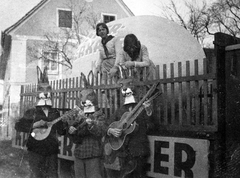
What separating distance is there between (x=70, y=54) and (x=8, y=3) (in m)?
2.95

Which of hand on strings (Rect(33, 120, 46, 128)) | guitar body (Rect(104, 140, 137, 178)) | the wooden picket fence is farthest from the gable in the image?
guitar body (Rect(104, 140, 137, 178))

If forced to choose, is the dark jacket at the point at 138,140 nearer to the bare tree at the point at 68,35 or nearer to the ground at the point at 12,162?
the ground at the point at 12,162

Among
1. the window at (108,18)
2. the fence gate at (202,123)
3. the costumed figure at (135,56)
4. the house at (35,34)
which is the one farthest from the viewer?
the window at (108,18)

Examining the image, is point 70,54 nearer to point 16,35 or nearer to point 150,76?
point 16,35

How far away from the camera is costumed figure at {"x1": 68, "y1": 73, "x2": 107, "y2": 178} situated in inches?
130

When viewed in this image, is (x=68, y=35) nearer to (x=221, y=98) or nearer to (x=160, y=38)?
(x=160, y=38)

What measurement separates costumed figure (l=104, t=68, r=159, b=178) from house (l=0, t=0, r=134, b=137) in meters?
2.25

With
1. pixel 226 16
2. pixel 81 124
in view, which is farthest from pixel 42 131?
pixel 226 16

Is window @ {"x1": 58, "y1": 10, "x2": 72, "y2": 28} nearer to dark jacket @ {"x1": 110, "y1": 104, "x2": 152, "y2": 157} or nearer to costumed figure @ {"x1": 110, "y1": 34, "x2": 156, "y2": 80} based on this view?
costumed figure @ {"x1": 110, "y1": 34, "x2": 156, "y2": 80}

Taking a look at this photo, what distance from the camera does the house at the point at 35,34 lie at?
531cm

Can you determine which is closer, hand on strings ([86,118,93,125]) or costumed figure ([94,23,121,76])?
hand on strings ([86,118,93,125])

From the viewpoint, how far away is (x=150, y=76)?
378cm

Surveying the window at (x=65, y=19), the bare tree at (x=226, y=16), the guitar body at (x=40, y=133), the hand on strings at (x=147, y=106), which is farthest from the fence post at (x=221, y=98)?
the window at (x=65, y=19)

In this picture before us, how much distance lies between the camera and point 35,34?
224 inches
